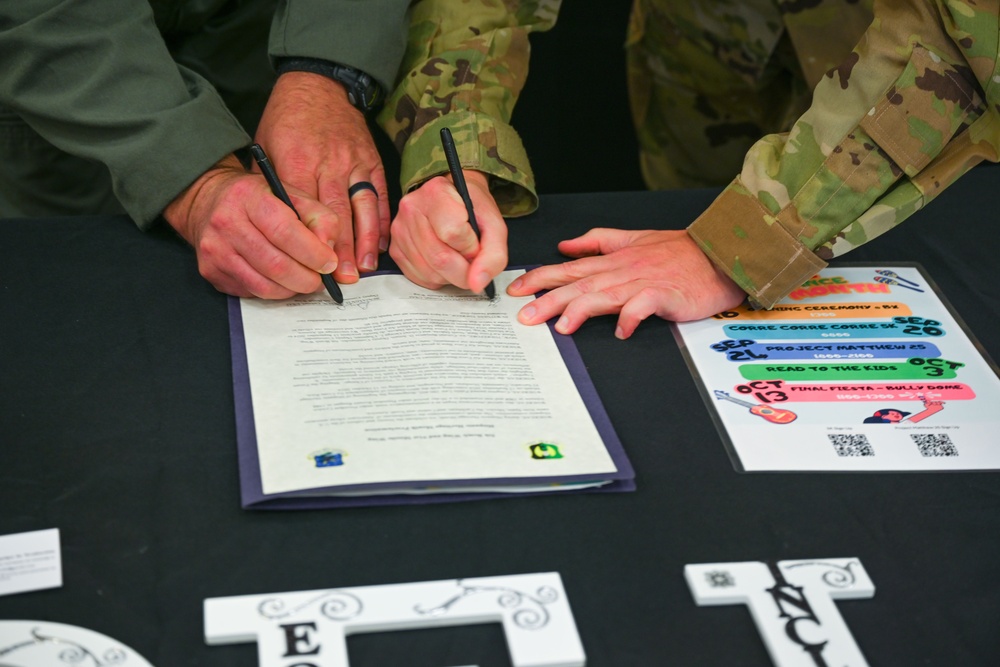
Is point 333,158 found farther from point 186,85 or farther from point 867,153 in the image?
point 867,153

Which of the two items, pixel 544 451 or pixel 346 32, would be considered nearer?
pixel 544 451

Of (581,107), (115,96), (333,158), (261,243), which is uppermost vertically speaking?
(581,107)

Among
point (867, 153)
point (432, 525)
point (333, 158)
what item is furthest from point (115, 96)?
point (867, 153)

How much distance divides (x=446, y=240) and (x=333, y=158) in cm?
27

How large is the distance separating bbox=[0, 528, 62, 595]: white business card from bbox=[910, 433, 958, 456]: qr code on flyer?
0.77m

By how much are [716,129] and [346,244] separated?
3.64ft

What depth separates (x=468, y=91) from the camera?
4.20 feet

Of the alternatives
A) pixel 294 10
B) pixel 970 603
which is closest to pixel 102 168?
pixel 294 10

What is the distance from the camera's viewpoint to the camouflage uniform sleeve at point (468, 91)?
122 cm

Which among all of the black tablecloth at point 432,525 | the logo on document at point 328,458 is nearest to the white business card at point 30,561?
the black tablecloth at point 432,525

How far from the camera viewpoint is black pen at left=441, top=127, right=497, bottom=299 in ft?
3.49

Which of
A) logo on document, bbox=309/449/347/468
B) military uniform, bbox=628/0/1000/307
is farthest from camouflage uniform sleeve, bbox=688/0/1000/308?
logo on document, bbox=309/449/347/468

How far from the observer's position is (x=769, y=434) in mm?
892

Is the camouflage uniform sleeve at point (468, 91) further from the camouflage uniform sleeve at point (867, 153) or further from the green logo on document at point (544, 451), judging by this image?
the green logo on document at point (544, 451)
